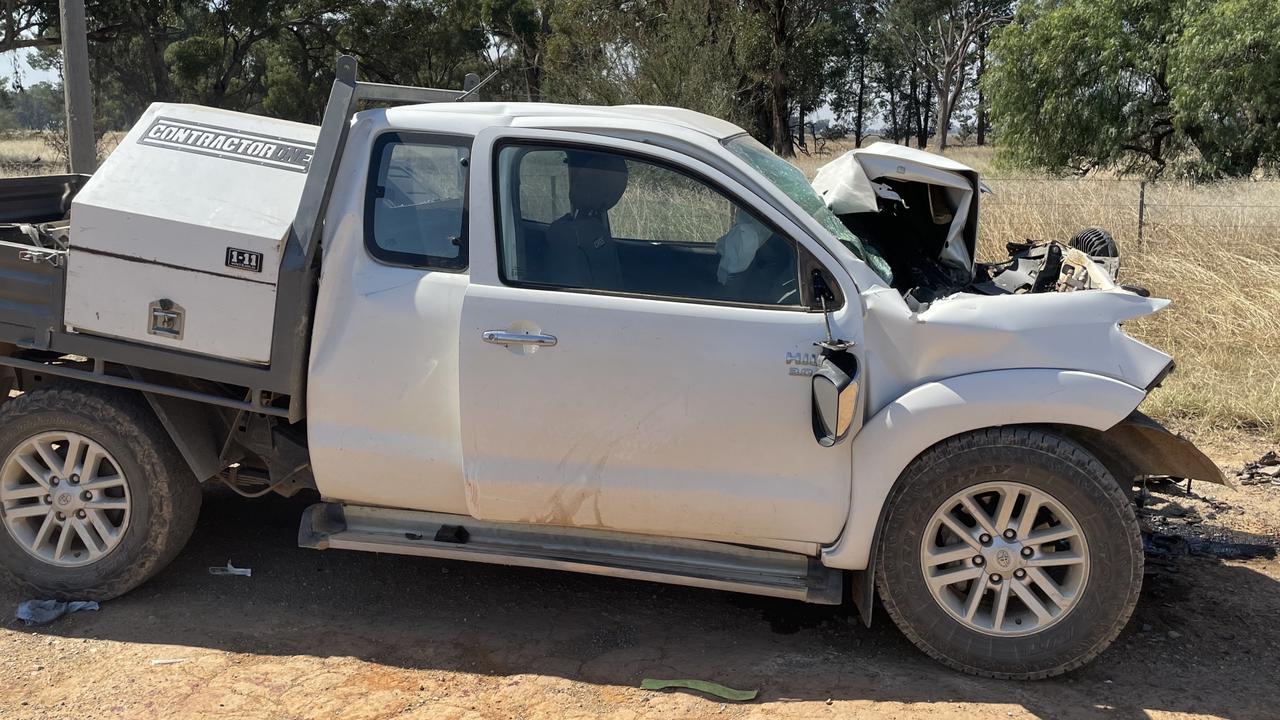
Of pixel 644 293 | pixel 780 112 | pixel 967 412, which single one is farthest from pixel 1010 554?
pixel 780 112

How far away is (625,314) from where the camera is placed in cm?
393

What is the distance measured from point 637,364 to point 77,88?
7469 mm

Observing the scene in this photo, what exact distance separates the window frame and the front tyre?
2.40 feet

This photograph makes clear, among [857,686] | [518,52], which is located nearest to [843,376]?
[857,686]

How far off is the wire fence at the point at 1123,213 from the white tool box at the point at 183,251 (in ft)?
24.5

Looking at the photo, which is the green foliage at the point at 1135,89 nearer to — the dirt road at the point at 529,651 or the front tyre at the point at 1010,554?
the dirt road at the point at 529,651

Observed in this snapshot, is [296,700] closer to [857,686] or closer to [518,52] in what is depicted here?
[857,686]

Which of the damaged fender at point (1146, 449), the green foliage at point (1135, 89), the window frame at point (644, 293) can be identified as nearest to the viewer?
the window frame at point (644, 293)

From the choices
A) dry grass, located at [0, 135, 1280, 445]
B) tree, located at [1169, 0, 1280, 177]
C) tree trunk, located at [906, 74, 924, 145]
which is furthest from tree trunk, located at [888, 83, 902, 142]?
dry grass, located at [0, 135, 1280, 445]

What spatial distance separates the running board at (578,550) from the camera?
4039 mm

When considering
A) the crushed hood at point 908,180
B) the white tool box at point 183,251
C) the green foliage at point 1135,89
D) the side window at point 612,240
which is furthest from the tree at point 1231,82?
the white tool box at point 183,251

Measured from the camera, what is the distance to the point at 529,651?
4.23 m

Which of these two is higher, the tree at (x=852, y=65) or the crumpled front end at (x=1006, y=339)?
the tree at (x=852, y=65)

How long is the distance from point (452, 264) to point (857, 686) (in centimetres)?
213
